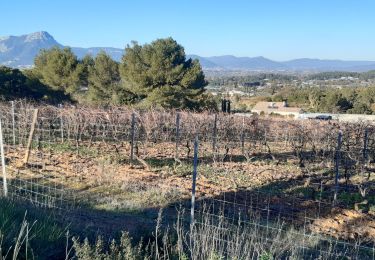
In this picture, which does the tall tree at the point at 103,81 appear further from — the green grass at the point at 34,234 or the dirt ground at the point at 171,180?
the green grass at the point at 34,234

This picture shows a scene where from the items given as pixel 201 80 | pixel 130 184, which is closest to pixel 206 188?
pixel 130 184

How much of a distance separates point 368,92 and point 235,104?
17.4 meters

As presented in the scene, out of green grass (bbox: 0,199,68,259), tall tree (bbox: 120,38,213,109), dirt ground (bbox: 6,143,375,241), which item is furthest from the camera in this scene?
tall tree (bbox: 120,38,213,109)

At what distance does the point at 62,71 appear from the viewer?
1215 inches

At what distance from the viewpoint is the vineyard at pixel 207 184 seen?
18.8ft

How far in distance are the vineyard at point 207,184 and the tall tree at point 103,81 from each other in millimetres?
13519

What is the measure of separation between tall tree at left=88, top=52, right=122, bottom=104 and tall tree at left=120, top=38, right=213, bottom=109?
Result: 1.01 m

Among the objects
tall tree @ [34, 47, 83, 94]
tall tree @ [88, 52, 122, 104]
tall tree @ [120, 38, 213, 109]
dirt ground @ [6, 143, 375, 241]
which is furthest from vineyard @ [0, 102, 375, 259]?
tall tree @ [34, 47, 83, 94]

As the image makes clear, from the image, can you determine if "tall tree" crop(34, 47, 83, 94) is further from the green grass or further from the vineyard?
the green grass

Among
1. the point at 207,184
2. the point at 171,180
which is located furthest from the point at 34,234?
the point at 171,180

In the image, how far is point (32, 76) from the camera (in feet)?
101

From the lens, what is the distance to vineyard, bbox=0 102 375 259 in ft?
18.8

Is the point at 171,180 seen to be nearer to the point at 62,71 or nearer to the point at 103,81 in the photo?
the point at 103,81

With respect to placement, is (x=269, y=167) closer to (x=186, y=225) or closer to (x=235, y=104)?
(x=186, y=225)
